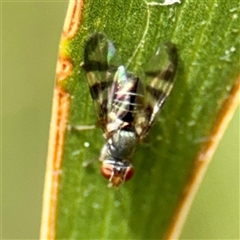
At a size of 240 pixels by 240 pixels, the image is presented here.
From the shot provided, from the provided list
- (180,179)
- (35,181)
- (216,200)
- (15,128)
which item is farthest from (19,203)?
(180,179)

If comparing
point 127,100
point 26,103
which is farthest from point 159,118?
point 26,103

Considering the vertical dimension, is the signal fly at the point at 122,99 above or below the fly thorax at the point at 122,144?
above

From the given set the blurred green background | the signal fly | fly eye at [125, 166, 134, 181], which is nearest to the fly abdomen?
the signal fly

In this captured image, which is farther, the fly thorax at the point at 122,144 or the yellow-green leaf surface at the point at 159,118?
the fly thorax at the point at 122,144

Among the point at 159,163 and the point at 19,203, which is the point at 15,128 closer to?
the point at 19,203

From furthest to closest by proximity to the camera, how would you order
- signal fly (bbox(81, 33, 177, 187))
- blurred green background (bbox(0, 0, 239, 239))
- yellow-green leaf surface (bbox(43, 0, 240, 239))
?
blurred green background (bbox(0, 0, 239, 239))
signal fly (bbox(81, 33, 177, 187))
yellow-green leaf surface (bbox(43, 0, 240, 239))

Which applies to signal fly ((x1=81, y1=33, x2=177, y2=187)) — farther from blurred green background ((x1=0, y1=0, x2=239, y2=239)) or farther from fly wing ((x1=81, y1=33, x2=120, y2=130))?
blurred green background ((x1=0, y1=0, x2=239, y2=239))

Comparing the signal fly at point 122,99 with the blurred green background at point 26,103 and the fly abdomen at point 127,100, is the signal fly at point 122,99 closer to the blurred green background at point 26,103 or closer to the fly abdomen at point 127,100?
the fly abdomen at point 127,100

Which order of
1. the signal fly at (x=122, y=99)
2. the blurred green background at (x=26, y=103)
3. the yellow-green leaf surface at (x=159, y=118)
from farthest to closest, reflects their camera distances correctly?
the blurred green background at (x=26, y=103)
the signal fly at (x=122, y=99)
the yellow-green leaf surface at (x=159, y=118)

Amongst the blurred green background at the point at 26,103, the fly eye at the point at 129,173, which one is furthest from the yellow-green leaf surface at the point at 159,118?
the blurred green background at the point at 26,103
